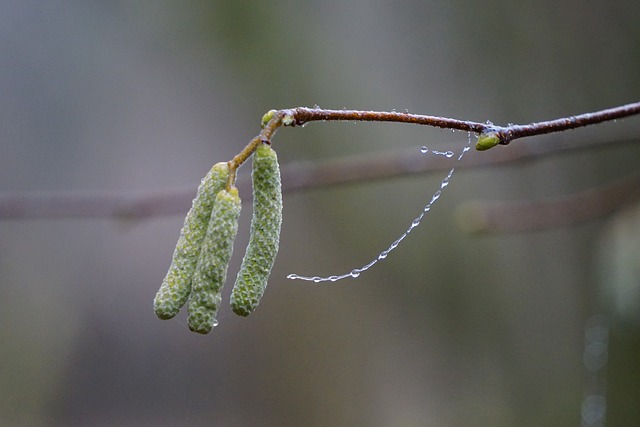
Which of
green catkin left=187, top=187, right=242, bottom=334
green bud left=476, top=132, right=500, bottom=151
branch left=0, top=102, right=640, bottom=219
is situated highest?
branch left=0, top=102, right=640, bottom=219

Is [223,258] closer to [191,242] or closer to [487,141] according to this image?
[191,242]

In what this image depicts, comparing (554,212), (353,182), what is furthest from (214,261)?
(554,212)

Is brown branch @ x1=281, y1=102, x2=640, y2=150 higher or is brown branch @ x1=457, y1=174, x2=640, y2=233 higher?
brown branch @ x1=457, y1=174, x2=640, y2=233

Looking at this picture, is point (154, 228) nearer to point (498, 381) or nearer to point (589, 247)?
point (498, 381)

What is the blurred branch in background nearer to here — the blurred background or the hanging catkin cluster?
the hanging catkin cluster

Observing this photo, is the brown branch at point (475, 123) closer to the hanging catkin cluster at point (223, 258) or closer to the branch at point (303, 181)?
the hanging catkin cluster at point (223, 258)

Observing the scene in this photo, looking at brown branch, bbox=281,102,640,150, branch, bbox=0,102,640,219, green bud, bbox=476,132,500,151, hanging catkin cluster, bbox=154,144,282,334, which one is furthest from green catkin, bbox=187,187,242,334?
branch, bbox=0,102,640,219

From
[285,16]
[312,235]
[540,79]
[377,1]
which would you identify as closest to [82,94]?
[285,16]

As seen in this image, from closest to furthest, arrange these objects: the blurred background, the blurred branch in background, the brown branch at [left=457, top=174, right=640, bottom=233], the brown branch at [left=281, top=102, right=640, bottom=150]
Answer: the brown branch at [left=281, top=102, right=640, bottom=150], the blurred branch in background, the brown branch at [left=457, top=174, right=640, bottom=233], the blurred background
